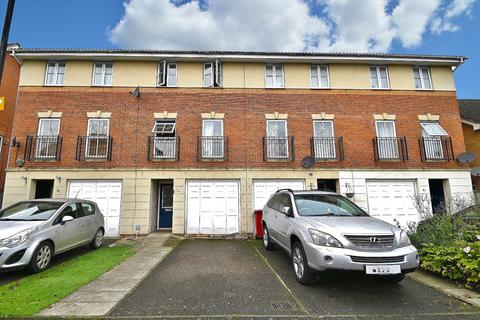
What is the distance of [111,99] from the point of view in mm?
10992

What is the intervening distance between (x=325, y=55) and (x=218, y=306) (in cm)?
1149

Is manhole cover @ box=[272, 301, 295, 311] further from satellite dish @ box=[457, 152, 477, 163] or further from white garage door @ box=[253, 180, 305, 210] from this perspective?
satellite dish @ box=[457, 152, 477, 163]

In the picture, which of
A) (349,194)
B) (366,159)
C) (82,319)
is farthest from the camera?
(366,159)

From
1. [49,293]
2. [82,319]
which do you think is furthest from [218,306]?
[49,293]

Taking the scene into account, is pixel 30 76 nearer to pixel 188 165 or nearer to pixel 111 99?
pixel 111 99

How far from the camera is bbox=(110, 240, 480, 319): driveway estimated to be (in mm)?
3531

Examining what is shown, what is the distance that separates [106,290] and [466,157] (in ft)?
47.2

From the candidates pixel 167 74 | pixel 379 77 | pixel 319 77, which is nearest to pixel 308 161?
pixel 319 77

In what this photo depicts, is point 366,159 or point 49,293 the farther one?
point 366,159

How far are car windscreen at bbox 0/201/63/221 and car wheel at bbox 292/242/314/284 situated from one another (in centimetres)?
599

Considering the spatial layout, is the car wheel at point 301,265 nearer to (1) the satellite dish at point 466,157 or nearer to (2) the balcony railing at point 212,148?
(2) the balcony railing at point 212,148

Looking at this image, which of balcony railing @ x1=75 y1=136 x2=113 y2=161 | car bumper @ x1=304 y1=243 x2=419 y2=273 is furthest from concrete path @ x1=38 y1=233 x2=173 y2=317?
balcony railing @ x1=75 y1=136 x2=113 y2=161

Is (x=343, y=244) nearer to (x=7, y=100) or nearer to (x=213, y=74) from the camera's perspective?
(x=213, y=74)

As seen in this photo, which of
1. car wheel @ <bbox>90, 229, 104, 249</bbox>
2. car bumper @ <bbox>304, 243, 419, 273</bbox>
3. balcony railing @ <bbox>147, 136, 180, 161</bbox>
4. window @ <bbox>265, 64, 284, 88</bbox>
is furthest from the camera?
window @ <bbox>265, 64, 284, 88</bbox>
